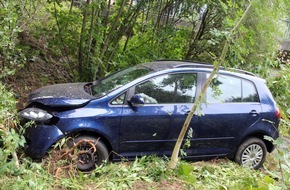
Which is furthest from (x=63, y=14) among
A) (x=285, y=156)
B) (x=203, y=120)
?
(x=285, y=156)

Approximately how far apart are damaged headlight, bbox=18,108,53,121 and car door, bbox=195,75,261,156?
2371 mm

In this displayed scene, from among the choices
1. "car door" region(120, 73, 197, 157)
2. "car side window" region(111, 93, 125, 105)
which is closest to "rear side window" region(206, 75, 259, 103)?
"car door" region(120, 73, 197, 157)

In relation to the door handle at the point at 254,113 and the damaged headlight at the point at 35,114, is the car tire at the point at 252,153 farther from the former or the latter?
the damaged headlight at the point at 35,114

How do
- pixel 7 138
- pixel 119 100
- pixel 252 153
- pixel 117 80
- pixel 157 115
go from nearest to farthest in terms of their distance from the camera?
1. pixel 7 138
2. pixel 119 100
3. pixel 157 115
4. pixel 117 80
5. pixel 252 153

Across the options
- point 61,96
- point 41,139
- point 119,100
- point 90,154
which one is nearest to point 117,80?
point 119,100

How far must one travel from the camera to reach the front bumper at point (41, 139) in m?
4.62

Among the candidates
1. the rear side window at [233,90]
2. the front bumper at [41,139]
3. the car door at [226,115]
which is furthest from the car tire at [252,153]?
the front bumper at [41,139]

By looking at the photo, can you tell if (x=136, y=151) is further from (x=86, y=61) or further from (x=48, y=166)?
(x=86, y=61)

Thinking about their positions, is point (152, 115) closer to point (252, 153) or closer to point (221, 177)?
point (221, 177)

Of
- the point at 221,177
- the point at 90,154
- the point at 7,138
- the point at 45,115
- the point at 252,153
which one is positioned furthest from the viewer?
the point at 252,153

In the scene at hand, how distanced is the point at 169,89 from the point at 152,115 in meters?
0.54

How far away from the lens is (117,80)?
5641 mm

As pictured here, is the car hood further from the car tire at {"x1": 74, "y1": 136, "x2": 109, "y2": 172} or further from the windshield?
the car tire at {"x1": 74, "y1": 136, "x2": 109, "y2": 172}

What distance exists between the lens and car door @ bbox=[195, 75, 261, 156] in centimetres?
557
